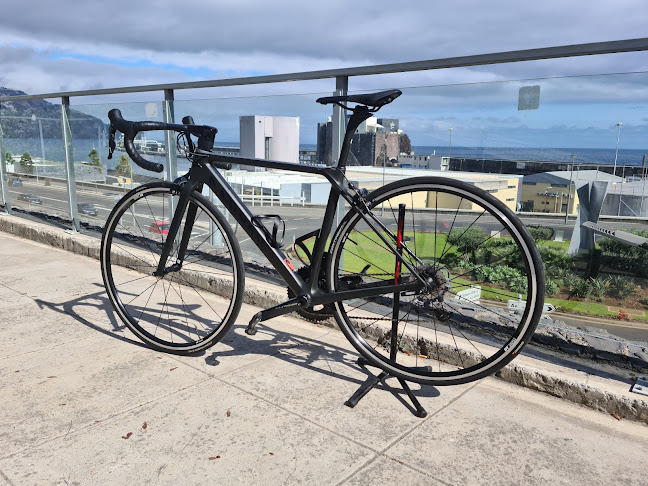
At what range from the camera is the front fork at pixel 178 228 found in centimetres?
316

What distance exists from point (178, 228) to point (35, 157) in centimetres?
468

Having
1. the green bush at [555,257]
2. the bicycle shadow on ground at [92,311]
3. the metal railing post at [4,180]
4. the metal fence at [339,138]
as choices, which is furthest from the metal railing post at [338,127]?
the metal railing post at [4,180]

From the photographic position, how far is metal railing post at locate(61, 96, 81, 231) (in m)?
6.09

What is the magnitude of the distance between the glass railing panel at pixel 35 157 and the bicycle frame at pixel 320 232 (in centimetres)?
394

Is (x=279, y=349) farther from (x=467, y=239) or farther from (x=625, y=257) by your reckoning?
(x=625, y=257)

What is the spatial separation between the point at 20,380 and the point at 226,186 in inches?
60.0

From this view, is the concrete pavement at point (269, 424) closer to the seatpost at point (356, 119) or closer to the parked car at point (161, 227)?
the parked car at point (161, 227)

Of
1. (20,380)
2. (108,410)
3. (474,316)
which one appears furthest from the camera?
(474,316)

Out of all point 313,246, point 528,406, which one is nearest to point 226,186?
point 313,246

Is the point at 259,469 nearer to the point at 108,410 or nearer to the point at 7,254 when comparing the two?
the point at 108,410

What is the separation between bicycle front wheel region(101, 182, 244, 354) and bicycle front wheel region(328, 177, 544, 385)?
2.39 feet

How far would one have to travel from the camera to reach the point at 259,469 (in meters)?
2.15

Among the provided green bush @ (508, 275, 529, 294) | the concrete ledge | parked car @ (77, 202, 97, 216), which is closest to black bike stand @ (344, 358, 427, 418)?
the concrete ledge

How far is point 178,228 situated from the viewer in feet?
11.0
